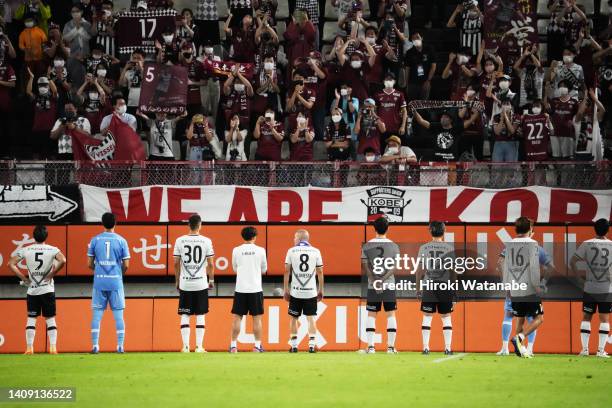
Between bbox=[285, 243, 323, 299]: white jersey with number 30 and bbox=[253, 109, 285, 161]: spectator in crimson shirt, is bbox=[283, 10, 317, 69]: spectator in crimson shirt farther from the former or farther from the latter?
bbox=[285, 243, 323, 299]: white jersey with number 30

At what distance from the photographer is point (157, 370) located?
14.7 metres

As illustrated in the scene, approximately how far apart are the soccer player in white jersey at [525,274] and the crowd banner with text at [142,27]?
38.3ft

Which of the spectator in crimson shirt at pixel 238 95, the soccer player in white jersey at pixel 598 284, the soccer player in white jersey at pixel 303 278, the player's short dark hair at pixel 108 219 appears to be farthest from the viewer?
the spectator in crimson shirt at pixel 238 95

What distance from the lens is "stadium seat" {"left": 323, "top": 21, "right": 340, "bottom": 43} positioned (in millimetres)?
27047

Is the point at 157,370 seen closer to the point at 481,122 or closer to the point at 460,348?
the point at 460,348

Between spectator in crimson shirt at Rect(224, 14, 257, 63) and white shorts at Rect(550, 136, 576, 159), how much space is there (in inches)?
273

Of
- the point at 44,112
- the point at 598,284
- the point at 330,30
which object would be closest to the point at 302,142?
the point at 330,30

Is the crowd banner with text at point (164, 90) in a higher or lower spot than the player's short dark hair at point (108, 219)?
higher

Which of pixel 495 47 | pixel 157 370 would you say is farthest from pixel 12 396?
pixel 495 47

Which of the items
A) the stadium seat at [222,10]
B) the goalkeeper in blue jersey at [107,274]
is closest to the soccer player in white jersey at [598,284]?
the goalkeeper in blue jersey at [107,274]

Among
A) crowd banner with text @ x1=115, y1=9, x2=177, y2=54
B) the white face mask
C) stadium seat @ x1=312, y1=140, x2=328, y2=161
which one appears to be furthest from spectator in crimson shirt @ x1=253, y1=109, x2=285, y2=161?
crowd banner with text @ x1=115, y1=9, x2=177, y2=54

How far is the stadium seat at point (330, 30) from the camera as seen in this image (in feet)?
88.7

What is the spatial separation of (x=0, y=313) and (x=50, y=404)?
927 cm

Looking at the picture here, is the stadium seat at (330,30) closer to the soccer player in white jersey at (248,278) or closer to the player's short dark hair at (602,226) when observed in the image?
the soccer player in white jersey at (248,278)
